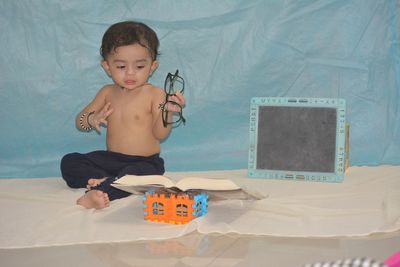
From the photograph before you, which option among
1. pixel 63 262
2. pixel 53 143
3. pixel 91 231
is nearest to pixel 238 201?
pixel 91 231

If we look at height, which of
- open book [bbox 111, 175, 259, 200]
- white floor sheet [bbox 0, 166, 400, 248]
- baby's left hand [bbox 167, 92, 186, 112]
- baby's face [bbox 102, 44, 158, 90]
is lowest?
white floor sheet [bbox 0, 166, 400, 248]

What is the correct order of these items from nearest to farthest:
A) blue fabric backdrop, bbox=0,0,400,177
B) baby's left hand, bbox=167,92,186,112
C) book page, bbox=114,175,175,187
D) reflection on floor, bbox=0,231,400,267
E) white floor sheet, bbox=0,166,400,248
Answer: reflection on floor, bbox=0,231,400,267 < white floor sheet, bbox=0,166,400,248 < book page, bbox=114,175,175,187 < baby's left hand, bbox=167,92,186,112 < blue fabric backdrop, bbox=0,0,400,177

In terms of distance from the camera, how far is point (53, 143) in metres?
2.48

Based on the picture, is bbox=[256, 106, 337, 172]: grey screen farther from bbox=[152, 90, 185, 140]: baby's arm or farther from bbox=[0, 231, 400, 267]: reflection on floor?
bbox=[0, 231, 400, 267]: reflection on floor

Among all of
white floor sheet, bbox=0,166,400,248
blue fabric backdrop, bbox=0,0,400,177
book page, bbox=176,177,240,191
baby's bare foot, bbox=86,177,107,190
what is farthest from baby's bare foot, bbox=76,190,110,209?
blue fabric backdrop, bbox=0,0,400,177

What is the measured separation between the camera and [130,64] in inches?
84.5

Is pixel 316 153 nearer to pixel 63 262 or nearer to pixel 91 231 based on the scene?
pixel 91 231

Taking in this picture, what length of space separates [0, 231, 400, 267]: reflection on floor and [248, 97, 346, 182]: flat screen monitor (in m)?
0.66

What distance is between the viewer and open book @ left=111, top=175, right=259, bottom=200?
68.3 inches

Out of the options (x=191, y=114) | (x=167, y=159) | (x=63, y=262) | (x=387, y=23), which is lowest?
(x=63, y=262)

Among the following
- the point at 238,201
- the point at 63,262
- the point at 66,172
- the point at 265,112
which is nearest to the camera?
the point at 63,262

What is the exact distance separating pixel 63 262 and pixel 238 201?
63 centimetres

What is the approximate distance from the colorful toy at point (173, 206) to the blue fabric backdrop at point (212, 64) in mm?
716

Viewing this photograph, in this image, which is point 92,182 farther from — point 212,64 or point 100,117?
point 212,64
